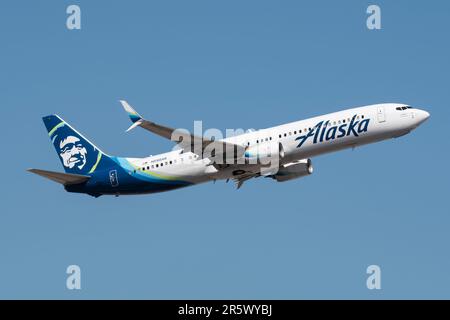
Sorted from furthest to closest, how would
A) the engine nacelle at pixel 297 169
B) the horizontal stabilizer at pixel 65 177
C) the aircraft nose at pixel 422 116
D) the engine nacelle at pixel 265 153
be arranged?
the engine nacelle at pixel 297 169
the horizontal stabilizer at pixel 65 177
the aircraft nose at pixel 422 116
the engine nacelle at pixel 265 153

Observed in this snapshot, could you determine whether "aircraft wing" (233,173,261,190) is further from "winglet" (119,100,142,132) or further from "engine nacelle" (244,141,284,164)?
"winglet" (119,100,142,132)

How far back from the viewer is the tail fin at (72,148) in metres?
78.2

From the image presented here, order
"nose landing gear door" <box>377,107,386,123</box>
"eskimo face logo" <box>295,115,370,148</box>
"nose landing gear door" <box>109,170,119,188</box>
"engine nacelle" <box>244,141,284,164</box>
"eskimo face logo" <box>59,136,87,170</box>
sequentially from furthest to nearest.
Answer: "eskimo face logo" <box>59,136,87,170</box>
"nose landing gear door" <box>109,170,119,188</box>
"nose landing gear door" <box>377,107,386,123</box>
"eskimo face logo" <box>295,115,370,148</box>
"engine nacelle" <box>244,141,284,164</box>

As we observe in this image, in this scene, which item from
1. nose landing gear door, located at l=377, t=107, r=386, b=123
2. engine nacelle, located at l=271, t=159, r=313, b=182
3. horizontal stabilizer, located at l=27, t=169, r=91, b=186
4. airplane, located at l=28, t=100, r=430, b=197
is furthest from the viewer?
engine nacelle, located at l=271, t=159, r=313, b=182

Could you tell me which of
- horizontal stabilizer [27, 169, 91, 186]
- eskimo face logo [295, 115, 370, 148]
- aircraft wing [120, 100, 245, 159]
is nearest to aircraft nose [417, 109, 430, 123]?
eskimo face logo [295, 115, 370, 148]

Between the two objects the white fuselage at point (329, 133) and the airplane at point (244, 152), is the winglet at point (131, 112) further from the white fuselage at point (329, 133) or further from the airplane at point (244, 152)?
the white fuselage at point (329, 133)

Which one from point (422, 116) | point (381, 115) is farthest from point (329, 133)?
point (422, 116)

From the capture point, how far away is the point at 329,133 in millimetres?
70562

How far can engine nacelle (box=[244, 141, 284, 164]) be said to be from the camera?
70062 mm

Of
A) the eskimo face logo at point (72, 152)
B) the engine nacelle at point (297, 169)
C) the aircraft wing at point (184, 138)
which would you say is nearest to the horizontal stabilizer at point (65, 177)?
the eskimo face logo at point (72, 152)

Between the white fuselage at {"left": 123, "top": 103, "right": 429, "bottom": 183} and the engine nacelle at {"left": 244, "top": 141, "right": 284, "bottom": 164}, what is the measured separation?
426 millimetres

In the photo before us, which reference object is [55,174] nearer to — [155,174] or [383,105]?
[155,174]

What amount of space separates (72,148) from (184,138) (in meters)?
14.9

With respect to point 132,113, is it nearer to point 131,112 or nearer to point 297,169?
point 131,112
